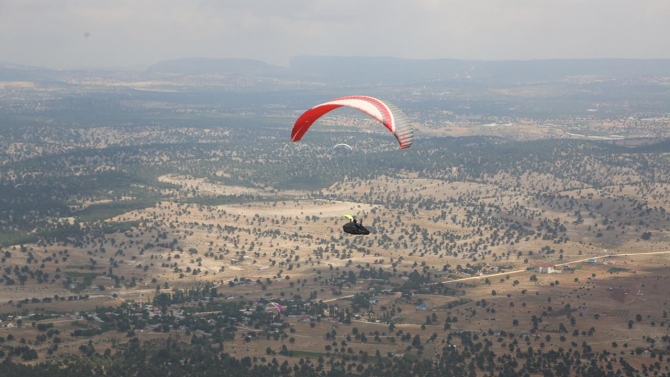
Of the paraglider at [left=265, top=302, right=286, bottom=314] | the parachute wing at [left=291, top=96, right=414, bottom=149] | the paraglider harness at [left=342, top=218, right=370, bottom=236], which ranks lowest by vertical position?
the paraglider at [left=265, top=302, right=286, bottom=314]

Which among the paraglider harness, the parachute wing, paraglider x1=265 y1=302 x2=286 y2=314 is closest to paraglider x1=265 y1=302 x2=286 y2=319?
paraglider x1=265 y1=302 x2=286 y2=314

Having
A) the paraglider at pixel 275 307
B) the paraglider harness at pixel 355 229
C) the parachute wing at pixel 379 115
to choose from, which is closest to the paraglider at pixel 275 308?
the paraglider at pixel 275 307

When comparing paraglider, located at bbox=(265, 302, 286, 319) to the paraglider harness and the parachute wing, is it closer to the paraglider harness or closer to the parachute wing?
the parachute wing

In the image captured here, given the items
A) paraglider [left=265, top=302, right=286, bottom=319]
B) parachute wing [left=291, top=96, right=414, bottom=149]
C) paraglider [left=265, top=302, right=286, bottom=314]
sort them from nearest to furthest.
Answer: parachute wing [left=291, top=96, right=414, bottom=149], paraglider [left=265, top=302, right=286, bottom=319], paraglider [left=265, top=302, right=286, bottom=314]

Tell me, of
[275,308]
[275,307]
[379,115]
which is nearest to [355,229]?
[379,115]

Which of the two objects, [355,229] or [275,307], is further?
[275,307]

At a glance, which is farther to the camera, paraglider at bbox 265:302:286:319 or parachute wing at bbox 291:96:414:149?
paraglider at bbox 265:302:286:319

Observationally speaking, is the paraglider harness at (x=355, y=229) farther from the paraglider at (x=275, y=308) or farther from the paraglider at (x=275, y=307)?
the paraglider at (x=275, y=307)

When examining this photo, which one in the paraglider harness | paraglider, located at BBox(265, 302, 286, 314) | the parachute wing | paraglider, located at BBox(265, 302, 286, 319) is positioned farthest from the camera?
paraglider, located at BBox(265, 302, 286, 314)

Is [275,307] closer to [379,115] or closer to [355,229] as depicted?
→ [355,229]
